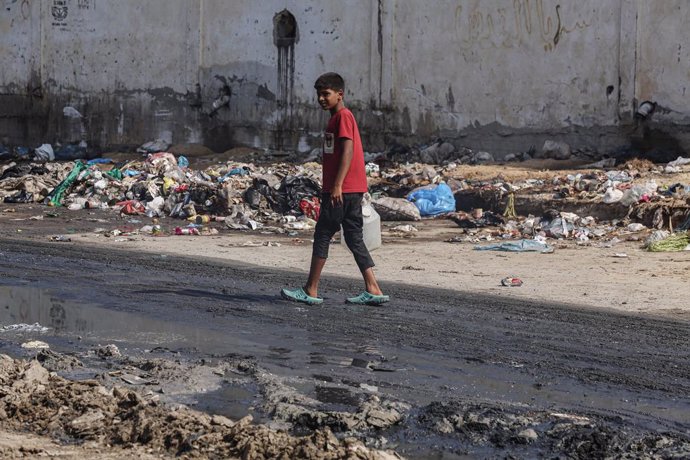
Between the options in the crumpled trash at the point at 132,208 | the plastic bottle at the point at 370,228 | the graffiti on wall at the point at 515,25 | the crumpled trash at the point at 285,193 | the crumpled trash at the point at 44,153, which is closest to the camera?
the plastic bottle at the point at 370,228

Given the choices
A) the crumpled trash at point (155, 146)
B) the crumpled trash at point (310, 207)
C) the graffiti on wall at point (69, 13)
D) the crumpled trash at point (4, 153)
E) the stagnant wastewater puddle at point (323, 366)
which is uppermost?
the graffiti on wall at point (69, 13)

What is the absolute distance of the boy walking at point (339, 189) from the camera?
837cm

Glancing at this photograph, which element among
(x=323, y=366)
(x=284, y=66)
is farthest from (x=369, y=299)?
(x=284, y=66)

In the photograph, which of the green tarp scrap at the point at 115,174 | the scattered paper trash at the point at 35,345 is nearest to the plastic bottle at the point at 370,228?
the scattered paper trash at the point at 35,345

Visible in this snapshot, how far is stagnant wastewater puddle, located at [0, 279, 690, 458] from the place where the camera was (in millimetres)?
5816

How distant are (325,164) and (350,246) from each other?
2.20 feet

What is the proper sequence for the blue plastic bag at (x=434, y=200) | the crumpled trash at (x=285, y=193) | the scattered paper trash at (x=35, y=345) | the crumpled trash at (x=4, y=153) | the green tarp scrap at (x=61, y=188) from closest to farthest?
the scattered paper trash at (x=35, y=345) → the blue plastic bag at (x=434, y=200) → the crumpled trash at (x=285, y=193) → the green tarp scrap at (x=61, y=188) → the crumpled trash at (x=4, y=153)

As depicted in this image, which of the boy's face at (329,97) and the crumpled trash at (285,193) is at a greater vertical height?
the boy's face at (329,97)

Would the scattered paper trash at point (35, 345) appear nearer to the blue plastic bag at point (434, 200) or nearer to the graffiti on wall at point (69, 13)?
the blue plastic bag at point (434, 200)

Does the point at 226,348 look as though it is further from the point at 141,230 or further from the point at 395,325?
the point at 141,230

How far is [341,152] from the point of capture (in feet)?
27.5

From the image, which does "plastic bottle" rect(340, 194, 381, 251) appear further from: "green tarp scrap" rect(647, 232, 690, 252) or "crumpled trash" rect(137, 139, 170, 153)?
"crumpled trash" rect(137, 139, 170, 153)

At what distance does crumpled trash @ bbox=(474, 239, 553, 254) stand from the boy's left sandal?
373cm

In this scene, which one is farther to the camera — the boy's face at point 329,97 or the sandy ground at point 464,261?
the sandy ground at point 464,261
